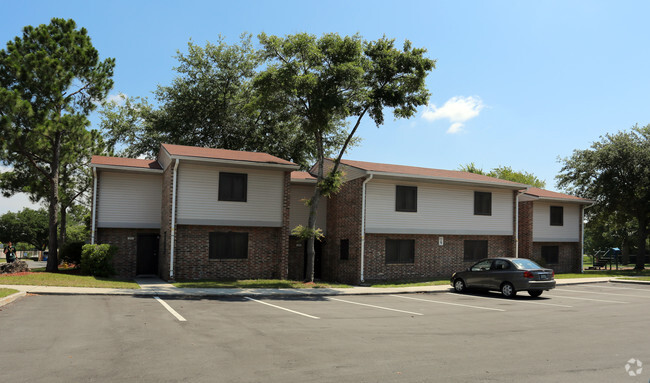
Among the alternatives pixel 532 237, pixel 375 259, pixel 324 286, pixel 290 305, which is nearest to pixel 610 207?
pixel 532 237

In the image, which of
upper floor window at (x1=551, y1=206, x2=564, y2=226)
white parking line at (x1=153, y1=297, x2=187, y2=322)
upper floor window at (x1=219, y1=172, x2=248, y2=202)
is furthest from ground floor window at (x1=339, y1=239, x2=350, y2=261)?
upper floor window at (x1=551, y1=206, x2=564, y2=226)

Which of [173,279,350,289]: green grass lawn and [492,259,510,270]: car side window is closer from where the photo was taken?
[492,259,510,270]: car side window

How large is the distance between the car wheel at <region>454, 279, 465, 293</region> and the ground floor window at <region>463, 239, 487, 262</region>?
6034 mm

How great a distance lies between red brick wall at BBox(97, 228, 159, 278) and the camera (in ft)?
73.6

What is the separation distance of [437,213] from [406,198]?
1.88 meters

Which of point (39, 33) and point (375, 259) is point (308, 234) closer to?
point (375, 259)

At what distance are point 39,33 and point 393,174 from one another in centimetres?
1731

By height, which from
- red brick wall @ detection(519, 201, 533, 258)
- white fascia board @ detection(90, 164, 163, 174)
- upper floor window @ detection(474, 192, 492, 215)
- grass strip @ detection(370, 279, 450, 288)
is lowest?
grass strip @ detection(370, 279, 450, 288)

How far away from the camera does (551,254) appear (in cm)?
2981

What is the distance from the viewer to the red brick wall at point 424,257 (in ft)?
74.4

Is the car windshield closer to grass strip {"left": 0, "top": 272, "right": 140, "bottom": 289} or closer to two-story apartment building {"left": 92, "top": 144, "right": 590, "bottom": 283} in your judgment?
two-story apartment building {"left": 92, "top": 144, "right": 590, "bottom": 283}

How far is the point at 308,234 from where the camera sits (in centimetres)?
2047

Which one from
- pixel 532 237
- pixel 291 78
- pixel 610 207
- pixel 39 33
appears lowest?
pixel 532 237

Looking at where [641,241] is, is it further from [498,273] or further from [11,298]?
[11,298]
